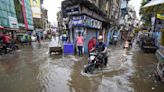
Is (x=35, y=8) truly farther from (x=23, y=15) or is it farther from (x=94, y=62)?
(x=94, y=62)

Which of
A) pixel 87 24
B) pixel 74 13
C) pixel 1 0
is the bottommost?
pixel 87 24

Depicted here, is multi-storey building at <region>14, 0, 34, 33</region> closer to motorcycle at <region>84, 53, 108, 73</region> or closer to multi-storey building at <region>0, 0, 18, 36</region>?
multi-storey building at <region>0, 0, 18, 36</region>

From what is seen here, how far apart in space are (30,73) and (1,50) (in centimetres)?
748

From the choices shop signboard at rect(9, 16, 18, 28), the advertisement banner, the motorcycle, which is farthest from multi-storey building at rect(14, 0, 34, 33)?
the motorcycle

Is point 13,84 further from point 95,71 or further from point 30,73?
point 95,71

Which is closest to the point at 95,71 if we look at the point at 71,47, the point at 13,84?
the point at 13,84

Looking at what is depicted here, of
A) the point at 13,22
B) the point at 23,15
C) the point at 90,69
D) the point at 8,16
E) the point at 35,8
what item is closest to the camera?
the point at 90,69

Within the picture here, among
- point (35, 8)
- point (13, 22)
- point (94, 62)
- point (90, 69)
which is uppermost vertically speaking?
point (35, 8)

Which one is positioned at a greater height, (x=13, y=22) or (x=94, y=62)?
(x=13, y=22)

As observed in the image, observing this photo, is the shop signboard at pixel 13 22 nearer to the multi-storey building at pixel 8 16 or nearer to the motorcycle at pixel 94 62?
the multi-storey building at pixel 8 16

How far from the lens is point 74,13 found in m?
13.0

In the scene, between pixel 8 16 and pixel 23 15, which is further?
pixel 23 15

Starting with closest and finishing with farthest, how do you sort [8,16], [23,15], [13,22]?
[8,16] → [13,22] → [23,15]

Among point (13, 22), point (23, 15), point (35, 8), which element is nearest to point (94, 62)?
point (13, 22)
